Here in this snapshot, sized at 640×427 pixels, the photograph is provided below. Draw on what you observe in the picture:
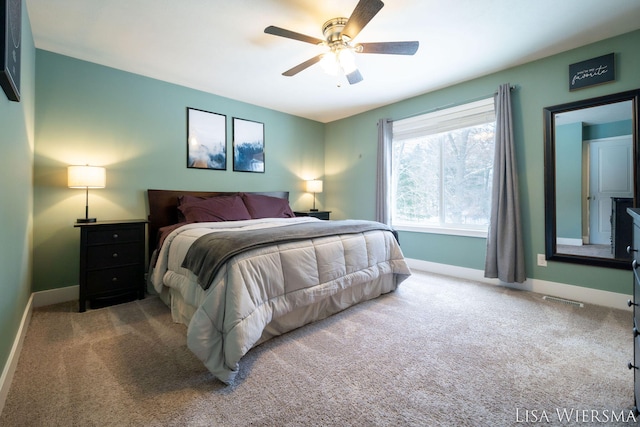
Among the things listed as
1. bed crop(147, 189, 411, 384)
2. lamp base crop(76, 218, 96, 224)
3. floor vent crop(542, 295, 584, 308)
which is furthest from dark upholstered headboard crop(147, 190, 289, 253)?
floor vent crop(542, 295, 584, 308)

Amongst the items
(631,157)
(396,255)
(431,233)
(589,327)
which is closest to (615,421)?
(589,327)

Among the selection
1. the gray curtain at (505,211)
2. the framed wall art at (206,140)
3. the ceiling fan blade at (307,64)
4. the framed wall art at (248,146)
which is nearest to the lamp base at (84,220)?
the framed wall art at (206,140)

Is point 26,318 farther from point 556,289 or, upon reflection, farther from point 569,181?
point 569,181

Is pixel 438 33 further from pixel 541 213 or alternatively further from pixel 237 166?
pixel 237 166

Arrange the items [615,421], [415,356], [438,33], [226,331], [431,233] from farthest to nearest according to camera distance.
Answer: [431,233], [438,33], [415,356], [226,331], [615,421]

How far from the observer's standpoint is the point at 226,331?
1521 millimetres

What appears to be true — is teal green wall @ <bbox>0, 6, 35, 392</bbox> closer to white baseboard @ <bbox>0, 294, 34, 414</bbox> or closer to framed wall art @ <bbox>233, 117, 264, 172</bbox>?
white baseboard @ <bbox>0, 294, 34, 414</bbox>

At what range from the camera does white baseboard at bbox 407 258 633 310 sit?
99.5 inches

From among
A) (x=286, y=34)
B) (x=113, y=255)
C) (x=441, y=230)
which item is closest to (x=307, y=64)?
(x=286, y=34)

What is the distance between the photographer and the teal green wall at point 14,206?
1.45 meters

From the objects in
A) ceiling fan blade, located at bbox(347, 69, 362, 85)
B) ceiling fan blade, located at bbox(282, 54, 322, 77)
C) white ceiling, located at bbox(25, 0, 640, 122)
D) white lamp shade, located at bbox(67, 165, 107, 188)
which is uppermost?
white ceiling, located at bbox(25, 0, 640, 122)

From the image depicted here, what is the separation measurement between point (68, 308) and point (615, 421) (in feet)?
→ 12.7

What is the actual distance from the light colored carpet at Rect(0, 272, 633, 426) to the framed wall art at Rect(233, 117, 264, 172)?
2355mm

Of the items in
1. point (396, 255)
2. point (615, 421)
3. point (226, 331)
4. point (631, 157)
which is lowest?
point (615, 421)
